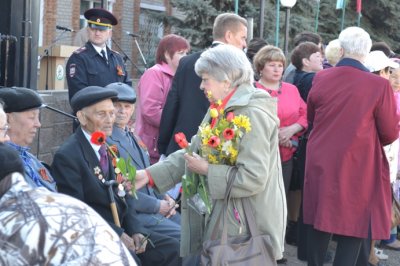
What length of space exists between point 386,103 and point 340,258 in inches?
49.7

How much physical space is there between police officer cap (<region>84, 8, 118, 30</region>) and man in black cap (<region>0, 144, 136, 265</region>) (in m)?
4.48

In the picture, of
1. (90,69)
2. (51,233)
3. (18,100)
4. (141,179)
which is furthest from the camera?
(90,69)

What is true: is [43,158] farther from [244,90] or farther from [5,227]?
[5,227]

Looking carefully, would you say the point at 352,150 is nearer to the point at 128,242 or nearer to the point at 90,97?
the point at 128,242

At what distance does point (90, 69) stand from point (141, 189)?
1589 mm

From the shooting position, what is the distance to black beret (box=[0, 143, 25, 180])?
246 cm

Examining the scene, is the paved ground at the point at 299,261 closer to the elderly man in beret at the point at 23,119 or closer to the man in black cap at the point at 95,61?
the man in black cap at the point at 95,61

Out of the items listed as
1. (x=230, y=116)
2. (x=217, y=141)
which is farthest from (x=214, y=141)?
(x=230, y=116)

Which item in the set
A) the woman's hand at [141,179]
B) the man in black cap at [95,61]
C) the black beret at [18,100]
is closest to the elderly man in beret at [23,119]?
the black beret at [18,100]

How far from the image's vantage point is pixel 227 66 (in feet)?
13.2

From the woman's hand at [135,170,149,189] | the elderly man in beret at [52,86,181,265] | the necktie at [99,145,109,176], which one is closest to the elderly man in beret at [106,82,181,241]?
the elderly man in beret at [52,86,181,265]

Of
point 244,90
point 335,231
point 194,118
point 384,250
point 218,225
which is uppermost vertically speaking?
point 244,90

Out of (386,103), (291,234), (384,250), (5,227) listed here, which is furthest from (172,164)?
(384,250)

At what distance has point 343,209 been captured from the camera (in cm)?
556
